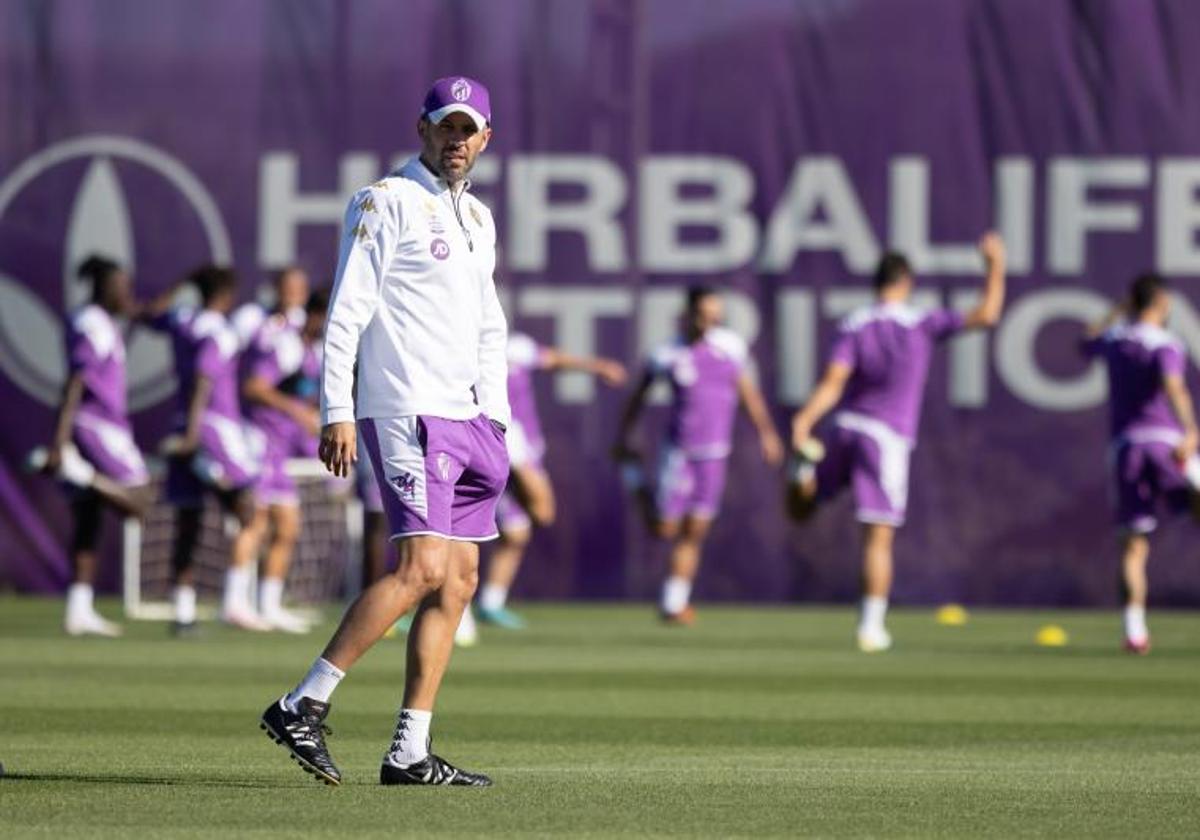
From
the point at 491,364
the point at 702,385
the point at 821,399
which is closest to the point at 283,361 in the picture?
the point at 702,385

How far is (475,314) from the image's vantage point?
848 cm

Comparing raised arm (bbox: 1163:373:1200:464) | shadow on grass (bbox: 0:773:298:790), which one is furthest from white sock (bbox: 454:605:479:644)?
shadow on grass (bbox: 0:773:298:790)

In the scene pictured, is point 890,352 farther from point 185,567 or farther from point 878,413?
point 185,567

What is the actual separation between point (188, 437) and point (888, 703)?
7.16 meters

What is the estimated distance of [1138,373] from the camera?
16969mm

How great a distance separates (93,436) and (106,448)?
5.3 inches

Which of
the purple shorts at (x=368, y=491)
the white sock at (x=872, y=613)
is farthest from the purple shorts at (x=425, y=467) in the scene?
the purple shorts at (x=368, y=491)

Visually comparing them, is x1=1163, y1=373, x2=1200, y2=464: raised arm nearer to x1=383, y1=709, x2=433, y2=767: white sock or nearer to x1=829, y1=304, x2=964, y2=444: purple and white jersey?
x1=829, y1=304, x2=964, y2=444: purple and white jersey

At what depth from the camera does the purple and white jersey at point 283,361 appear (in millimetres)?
18781

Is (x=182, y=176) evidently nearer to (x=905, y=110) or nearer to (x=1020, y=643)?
(x=905, y=110)

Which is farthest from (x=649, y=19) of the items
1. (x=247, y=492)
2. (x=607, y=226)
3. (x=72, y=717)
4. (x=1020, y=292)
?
(x=72, y=717)

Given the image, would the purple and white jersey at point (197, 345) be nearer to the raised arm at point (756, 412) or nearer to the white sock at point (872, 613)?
the raised arm at point (756, 412)

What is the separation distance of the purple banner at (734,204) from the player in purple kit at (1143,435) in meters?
5.72

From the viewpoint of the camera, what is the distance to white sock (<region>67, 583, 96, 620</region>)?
17.7 meters
